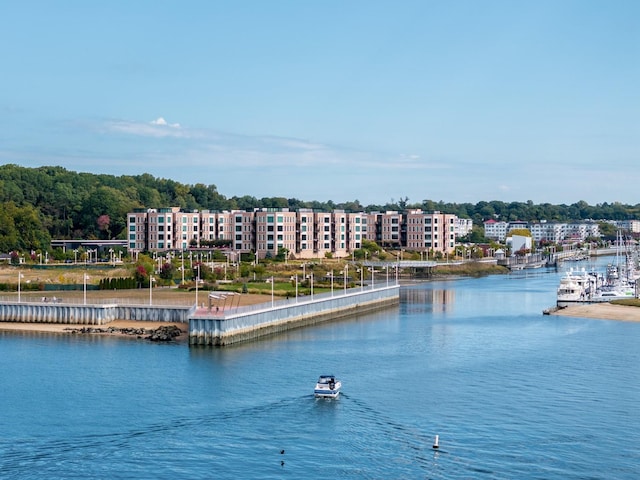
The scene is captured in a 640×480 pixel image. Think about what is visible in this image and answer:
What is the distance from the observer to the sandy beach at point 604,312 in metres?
101

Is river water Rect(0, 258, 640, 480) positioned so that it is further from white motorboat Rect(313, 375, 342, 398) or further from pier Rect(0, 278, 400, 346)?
pier Rect(0, 278, 400, 346)

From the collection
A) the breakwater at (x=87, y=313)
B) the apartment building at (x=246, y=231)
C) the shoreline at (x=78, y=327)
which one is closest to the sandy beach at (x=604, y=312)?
the breakwater at (x=87, y=313)

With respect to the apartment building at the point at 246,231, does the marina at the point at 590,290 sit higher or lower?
lower

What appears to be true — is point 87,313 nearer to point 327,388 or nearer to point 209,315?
point 209,315

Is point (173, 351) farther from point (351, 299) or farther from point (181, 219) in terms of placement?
point (181, 219)

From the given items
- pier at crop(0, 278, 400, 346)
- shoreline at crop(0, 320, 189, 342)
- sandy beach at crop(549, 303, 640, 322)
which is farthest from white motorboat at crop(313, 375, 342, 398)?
sandy beach at crop(549, 303, 640, 322)

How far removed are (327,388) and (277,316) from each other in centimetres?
3345

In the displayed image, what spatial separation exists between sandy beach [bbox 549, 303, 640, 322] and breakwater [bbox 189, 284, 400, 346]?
2416 cm

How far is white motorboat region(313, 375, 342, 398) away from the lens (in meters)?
55.6

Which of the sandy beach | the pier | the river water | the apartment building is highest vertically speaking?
the apartment building

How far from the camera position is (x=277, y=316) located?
88.8 meters

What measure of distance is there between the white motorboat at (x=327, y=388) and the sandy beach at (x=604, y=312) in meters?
53.4

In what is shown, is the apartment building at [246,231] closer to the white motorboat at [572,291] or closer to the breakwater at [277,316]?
the breakwater at [277,316]

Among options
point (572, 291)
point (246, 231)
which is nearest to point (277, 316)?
point (572, 291)
